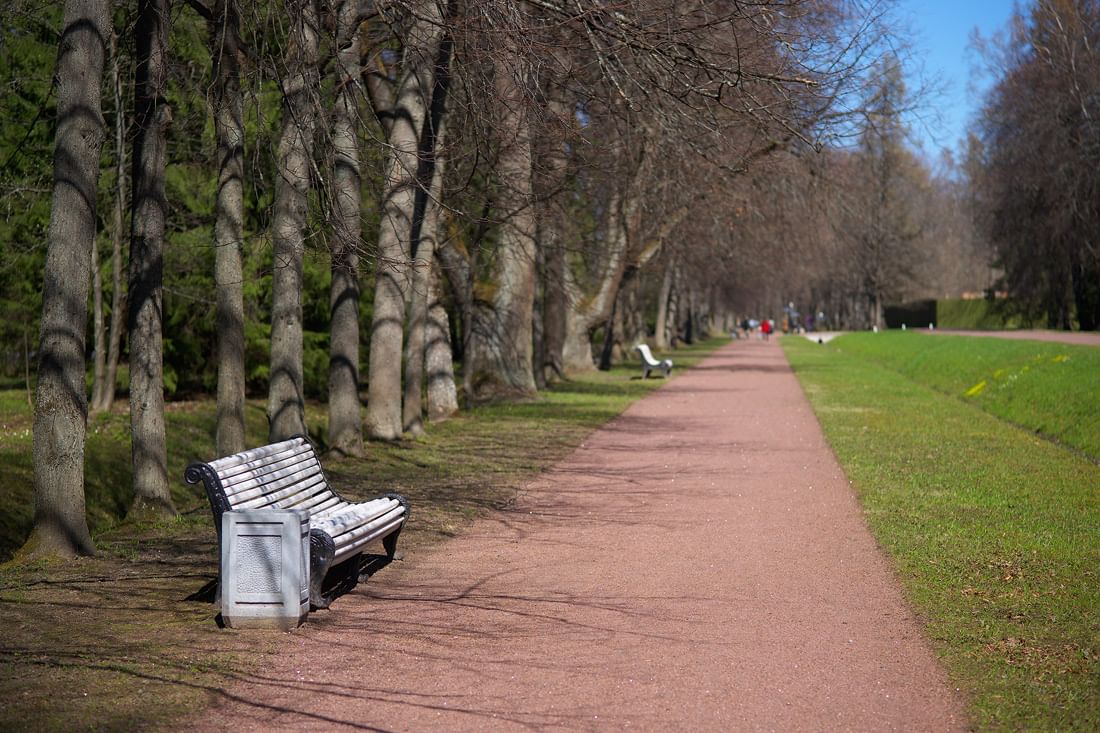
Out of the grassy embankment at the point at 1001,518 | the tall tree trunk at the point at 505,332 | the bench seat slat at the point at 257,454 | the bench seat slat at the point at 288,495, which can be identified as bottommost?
the grassy embankment at the point at 1001,518

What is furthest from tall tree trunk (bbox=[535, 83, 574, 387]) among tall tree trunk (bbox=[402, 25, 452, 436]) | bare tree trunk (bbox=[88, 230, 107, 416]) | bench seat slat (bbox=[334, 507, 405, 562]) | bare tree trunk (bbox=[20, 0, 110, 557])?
bare tree trunk (bbox=[88, 230, 107, 416])

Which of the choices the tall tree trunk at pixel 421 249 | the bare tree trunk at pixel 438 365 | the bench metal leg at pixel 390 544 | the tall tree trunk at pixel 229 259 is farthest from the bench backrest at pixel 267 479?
the bare tree trunk at pixel 438 365

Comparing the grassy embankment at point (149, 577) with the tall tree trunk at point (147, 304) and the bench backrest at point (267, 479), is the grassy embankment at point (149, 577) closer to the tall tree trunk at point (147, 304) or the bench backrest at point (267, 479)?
the tall tree trunk at point (147, 304)

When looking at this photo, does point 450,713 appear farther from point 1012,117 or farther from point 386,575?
point 1012,117

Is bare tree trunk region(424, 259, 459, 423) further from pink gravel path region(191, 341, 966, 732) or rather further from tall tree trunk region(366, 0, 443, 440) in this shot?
pink gravel path region(191, 341, 966, 732)

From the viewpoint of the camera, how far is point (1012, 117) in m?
56.9

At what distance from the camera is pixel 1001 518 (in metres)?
11.5

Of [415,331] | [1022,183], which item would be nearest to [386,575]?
[415,331]

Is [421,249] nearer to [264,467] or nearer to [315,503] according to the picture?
[315,503]

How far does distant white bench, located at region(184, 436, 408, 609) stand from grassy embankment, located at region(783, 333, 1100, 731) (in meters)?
3.62

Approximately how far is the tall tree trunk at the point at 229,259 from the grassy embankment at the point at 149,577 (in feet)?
3.34

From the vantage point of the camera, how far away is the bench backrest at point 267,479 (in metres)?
7.86

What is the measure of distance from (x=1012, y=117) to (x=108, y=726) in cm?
5739

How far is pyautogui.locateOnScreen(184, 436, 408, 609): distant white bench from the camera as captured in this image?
7.86 m
